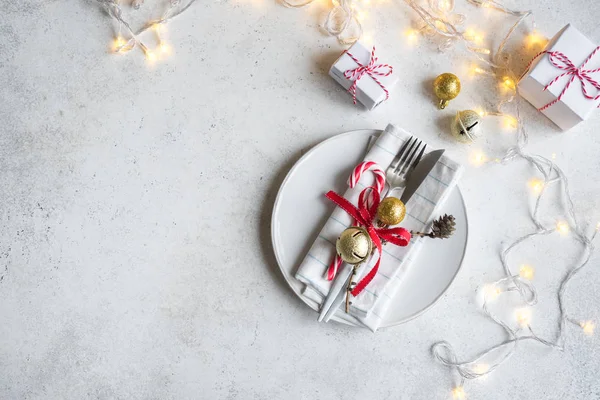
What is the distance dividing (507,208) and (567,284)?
0.80 feet

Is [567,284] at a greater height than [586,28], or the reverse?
[586,28]

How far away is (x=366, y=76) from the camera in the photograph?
4.05ft

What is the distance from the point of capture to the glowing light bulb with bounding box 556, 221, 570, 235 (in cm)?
129

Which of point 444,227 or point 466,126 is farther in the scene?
point 466,126

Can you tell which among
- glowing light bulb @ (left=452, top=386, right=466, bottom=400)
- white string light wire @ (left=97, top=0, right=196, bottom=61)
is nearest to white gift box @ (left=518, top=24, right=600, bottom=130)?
glowing light bulb @ (left=452, top=386, right=466, bottom=400)

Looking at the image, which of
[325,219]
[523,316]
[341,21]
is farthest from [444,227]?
[341,21]

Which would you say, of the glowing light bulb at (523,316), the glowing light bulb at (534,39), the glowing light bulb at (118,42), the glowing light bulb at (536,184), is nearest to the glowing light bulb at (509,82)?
the glowing light bulb at (534,39)

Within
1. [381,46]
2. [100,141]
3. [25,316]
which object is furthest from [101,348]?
[381,46]

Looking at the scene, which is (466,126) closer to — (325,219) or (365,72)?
(365,72)

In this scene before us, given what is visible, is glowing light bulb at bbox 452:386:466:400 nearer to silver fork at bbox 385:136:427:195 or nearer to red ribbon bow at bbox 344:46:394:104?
silver fork at bbox 385:136:427:195

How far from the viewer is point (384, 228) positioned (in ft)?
3.72

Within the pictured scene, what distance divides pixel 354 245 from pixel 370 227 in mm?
84

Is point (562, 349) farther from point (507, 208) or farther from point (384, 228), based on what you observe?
point (384, 228)

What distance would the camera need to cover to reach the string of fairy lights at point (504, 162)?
A: 4.11ft
